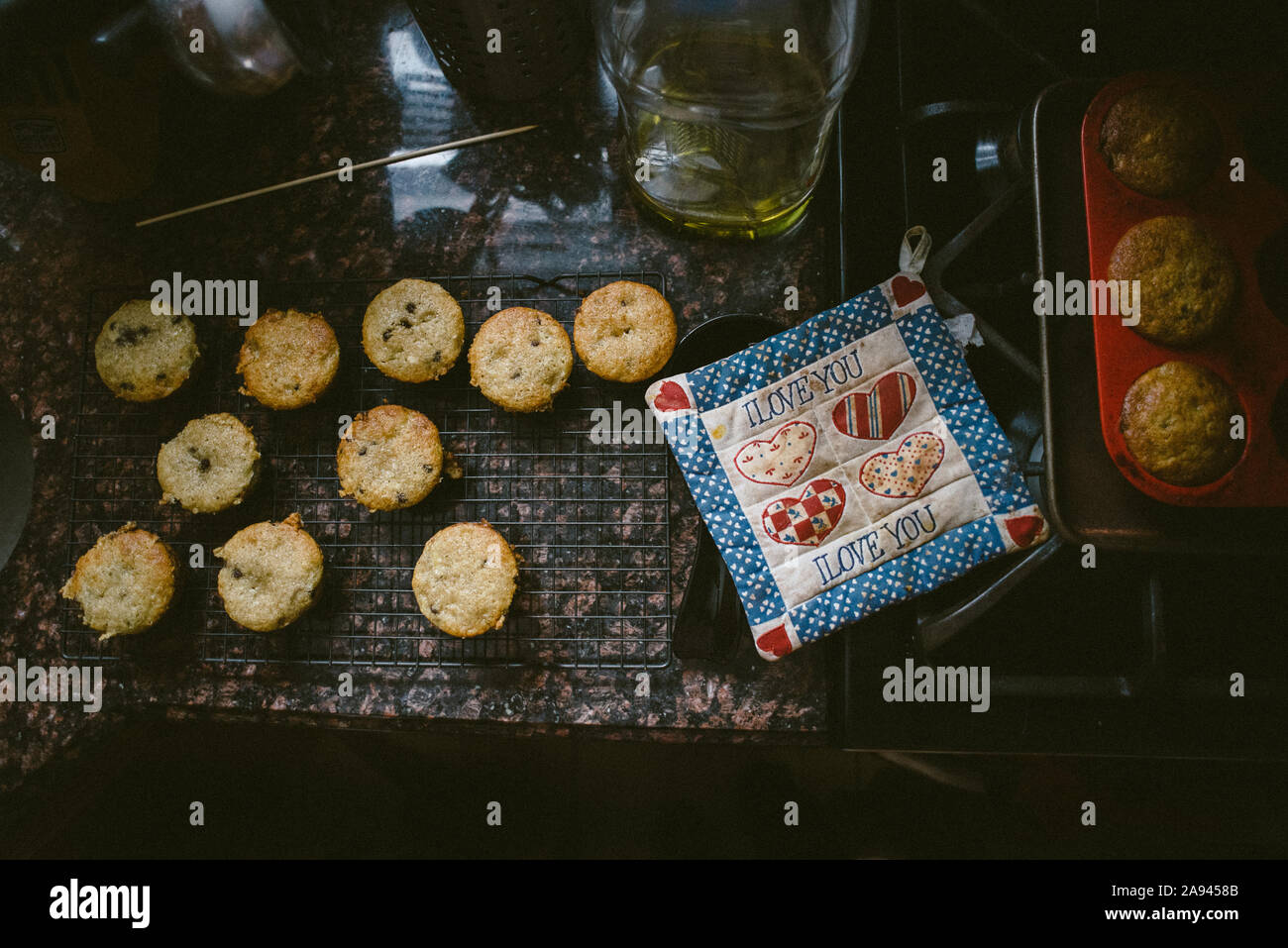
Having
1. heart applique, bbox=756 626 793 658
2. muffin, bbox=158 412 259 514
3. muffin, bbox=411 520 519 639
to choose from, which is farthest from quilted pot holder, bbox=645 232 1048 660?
muffin, bbox=158 412 259 514

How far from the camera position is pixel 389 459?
1264mm

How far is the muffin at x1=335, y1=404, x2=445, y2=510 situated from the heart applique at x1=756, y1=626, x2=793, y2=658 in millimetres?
646

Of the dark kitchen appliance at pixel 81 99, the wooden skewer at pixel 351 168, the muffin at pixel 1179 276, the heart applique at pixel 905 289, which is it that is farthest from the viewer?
the wooden skewer at pixel 351 168

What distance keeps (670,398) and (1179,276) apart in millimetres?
786

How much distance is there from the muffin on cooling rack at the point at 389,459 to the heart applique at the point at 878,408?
73 centimetres

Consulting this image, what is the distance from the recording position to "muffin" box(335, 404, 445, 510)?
1.26 m

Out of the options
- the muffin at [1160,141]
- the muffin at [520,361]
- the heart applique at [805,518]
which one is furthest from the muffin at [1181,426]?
the muffin at [520,361]

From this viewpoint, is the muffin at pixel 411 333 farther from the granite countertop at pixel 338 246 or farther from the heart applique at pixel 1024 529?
the heart applique at pixel 1024 529

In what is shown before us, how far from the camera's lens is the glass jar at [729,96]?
3.97 feet

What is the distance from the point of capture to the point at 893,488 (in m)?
1.24

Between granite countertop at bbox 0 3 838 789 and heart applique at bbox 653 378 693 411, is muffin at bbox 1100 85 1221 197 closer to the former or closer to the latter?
granite countertop at bbox 0 3 838 789

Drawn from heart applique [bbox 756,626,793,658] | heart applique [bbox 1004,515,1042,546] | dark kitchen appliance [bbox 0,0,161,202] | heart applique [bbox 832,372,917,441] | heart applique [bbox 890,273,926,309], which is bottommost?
heart applique [bbox 756,626,793,658]

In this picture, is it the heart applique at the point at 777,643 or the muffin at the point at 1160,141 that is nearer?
the muffin at the point at 1160,141
